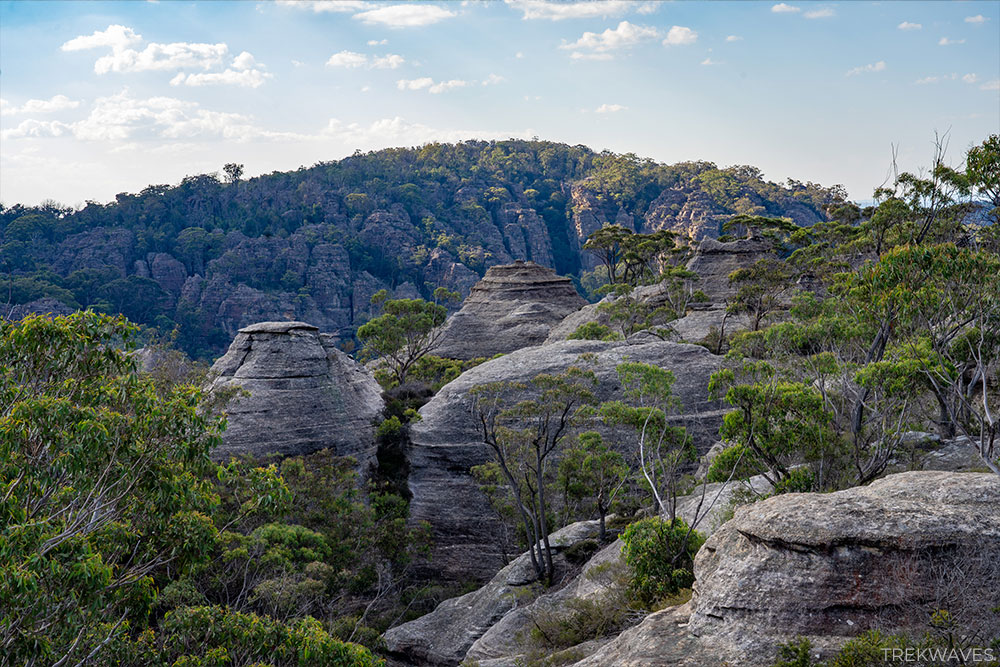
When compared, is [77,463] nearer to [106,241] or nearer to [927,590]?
[927,590]

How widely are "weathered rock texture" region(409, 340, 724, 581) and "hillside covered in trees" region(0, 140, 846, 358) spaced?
75.1 metres

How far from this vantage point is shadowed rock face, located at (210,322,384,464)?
80.3 ft

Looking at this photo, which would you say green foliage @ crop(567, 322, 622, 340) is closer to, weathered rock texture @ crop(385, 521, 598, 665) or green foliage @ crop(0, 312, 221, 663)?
weathered rock texture @ crop(385, 521, 598, 665)

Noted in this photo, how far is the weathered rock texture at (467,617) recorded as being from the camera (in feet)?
57.5

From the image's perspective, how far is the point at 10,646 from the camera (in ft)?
25.1

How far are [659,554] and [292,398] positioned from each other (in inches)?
657

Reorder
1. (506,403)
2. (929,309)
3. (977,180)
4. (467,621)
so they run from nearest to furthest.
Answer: (977,180)
(929,309)
(467,621)
(506,403)

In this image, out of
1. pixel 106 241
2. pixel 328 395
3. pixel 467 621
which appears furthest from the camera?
pixel 106 241

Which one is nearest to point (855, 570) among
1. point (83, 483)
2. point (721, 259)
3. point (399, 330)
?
point (83, 483)

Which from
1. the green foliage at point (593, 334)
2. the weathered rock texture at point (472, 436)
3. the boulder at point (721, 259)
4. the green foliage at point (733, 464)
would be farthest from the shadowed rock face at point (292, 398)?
the boulder at point (721, 259)

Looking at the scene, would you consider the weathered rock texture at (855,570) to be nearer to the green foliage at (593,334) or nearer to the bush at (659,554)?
the bush at (659,554)

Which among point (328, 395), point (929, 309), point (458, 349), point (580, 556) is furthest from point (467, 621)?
point (458, 349)

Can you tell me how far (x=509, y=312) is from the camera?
5259cm

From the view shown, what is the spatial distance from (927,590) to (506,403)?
17.4m
